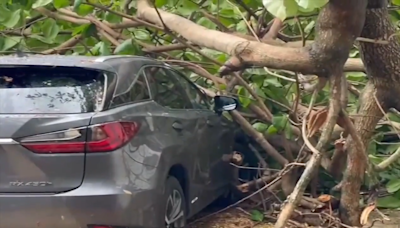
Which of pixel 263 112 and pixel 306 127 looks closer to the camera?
pixel 306 127

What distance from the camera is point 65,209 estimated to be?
3844 mm

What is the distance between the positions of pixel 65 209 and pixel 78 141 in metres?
0.43

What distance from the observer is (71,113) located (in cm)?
394

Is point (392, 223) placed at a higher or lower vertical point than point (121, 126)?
lower

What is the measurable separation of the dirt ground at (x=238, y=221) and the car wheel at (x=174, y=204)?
1042 mm

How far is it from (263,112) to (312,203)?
119 cm

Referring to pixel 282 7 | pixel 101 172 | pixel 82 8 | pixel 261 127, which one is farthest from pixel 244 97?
pixel 282 7

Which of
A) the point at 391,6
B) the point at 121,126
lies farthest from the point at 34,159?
the point at 391,6

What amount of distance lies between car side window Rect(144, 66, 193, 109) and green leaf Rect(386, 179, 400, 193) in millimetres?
Answer: 2194

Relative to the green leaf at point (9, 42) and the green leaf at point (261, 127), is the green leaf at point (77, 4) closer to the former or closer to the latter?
the green leaf at point (9, 42)

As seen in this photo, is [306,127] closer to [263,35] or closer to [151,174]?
[151,174]

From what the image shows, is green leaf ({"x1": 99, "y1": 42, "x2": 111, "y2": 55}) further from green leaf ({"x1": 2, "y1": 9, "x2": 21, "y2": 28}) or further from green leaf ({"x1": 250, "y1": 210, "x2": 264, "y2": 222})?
green leaf ({"x1": 250, "y1": 210, "x2": 264, "y2": 222})

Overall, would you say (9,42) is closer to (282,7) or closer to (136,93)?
(136,93)

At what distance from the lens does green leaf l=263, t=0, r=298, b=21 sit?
3002 millimetres
